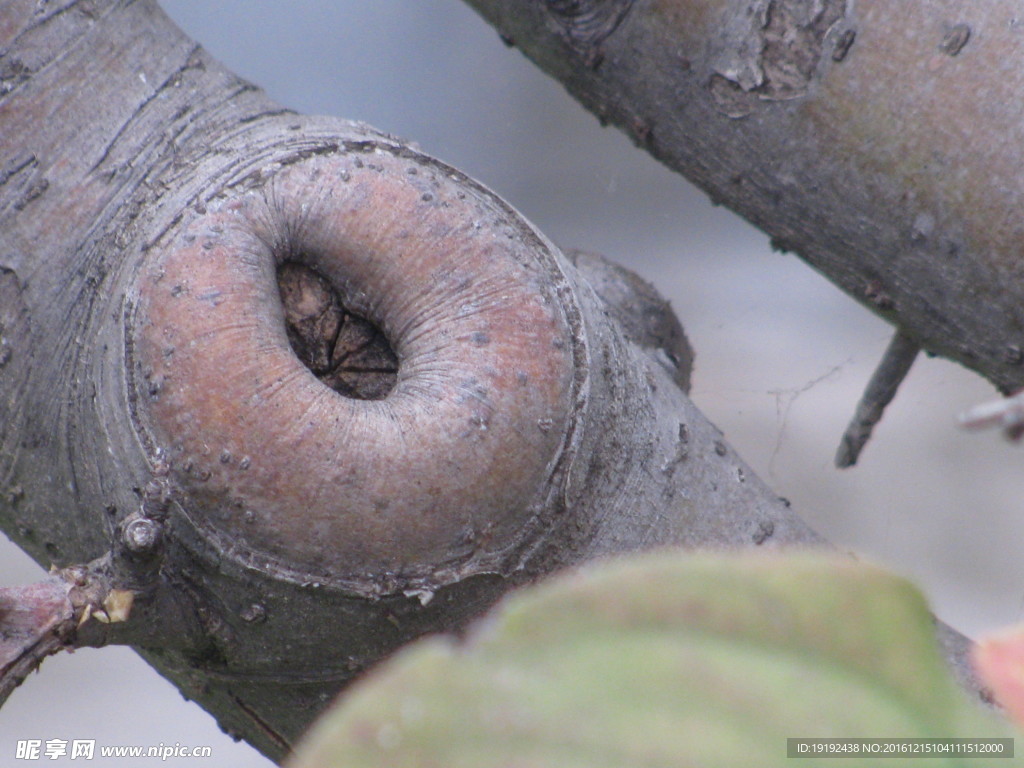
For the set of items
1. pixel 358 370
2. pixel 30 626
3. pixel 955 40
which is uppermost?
pixel 955 40

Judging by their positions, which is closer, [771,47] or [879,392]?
[771,47]

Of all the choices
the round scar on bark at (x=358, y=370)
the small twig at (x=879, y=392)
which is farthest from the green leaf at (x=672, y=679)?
the small twig at (x=879, y=392)

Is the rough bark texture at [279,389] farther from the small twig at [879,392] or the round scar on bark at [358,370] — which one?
the small twig at [879,392]

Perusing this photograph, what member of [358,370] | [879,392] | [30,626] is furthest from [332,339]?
[879,392]

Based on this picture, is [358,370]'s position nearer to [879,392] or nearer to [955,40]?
[955,40]

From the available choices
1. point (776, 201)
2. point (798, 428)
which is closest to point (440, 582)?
point (776, 201)

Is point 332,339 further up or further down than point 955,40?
further down

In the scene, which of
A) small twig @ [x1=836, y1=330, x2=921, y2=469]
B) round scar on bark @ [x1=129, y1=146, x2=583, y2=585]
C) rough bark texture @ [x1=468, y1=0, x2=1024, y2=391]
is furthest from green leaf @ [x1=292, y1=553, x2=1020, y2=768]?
small twig @ [x1=836, y1=330, x2=921, y2=469]
